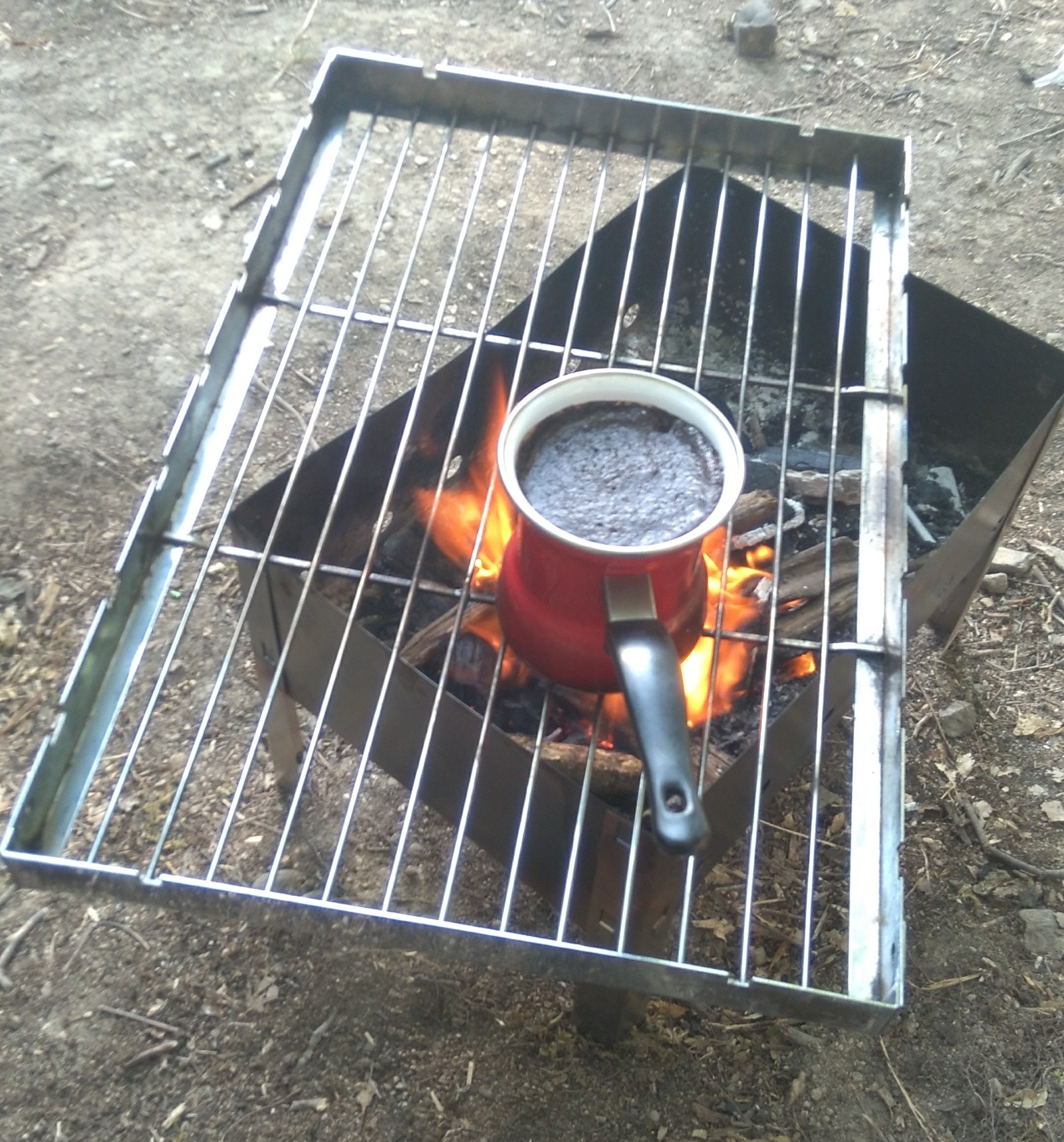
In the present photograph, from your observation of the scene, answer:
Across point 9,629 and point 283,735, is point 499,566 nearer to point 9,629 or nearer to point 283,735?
point 283,735

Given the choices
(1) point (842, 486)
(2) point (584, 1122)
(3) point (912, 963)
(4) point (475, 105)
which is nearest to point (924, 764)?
(3) point (912, 963)

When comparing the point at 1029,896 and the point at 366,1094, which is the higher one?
the point at 1029,896

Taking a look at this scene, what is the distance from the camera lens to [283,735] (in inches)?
70.5

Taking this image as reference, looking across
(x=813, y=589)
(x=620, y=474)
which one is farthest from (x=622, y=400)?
(x=813, y=589)

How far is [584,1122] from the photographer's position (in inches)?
63.2

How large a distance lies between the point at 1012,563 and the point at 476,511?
132 centimetres

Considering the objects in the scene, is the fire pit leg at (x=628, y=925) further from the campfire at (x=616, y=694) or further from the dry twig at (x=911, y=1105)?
the dry twig at (x=911, y=1105)

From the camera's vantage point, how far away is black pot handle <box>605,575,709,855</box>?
36.2 inches

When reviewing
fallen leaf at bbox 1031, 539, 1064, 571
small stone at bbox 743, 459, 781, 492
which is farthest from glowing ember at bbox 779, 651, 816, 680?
fallen leaf at bbox 1031, 539, 1064, 571

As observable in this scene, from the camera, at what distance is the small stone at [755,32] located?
137 inches

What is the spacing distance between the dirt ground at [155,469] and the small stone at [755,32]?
5 cm

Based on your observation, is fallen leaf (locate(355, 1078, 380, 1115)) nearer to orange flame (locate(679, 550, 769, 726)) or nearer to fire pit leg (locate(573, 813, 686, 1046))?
fire pit leg (locate(573, 813, 686, 1046))

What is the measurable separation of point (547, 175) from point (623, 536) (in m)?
2.31

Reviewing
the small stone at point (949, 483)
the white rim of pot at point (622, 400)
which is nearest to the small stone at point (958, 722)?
the small stone at point (949, 483)
